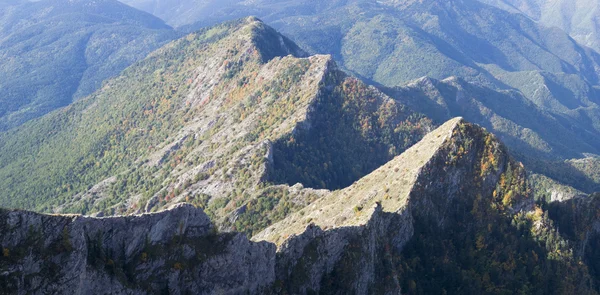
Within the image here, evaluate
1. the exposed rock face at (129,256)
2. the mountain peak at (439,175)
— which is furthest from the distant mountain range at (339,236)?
the mountain peak at (439,175)

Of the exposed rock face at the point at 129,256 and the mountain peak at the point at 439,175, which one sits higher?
the exposed rock face at the point at 129,256

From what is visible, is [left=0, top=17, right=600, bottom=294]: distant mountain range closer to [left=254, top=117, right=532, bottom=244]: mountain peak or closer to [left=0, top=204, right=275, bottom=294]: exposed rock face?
[left=0, top=204, right=275, bottom=294]: exposed rock face

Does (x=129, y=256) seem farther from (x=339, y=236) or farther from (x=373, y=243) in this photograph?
(x=373, y=243)

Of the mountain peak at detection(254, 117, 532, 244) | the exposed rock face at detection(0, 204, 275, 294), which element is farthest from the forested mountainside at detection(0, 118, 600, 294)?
the mountain peak at detection(254, 117, 532, 244)

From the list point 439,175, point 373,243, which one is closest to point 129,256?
point 373,243

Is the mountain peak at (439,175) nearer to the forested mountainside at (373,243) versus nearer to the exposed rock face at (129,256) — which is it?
the forested mountainside at (373,243)
